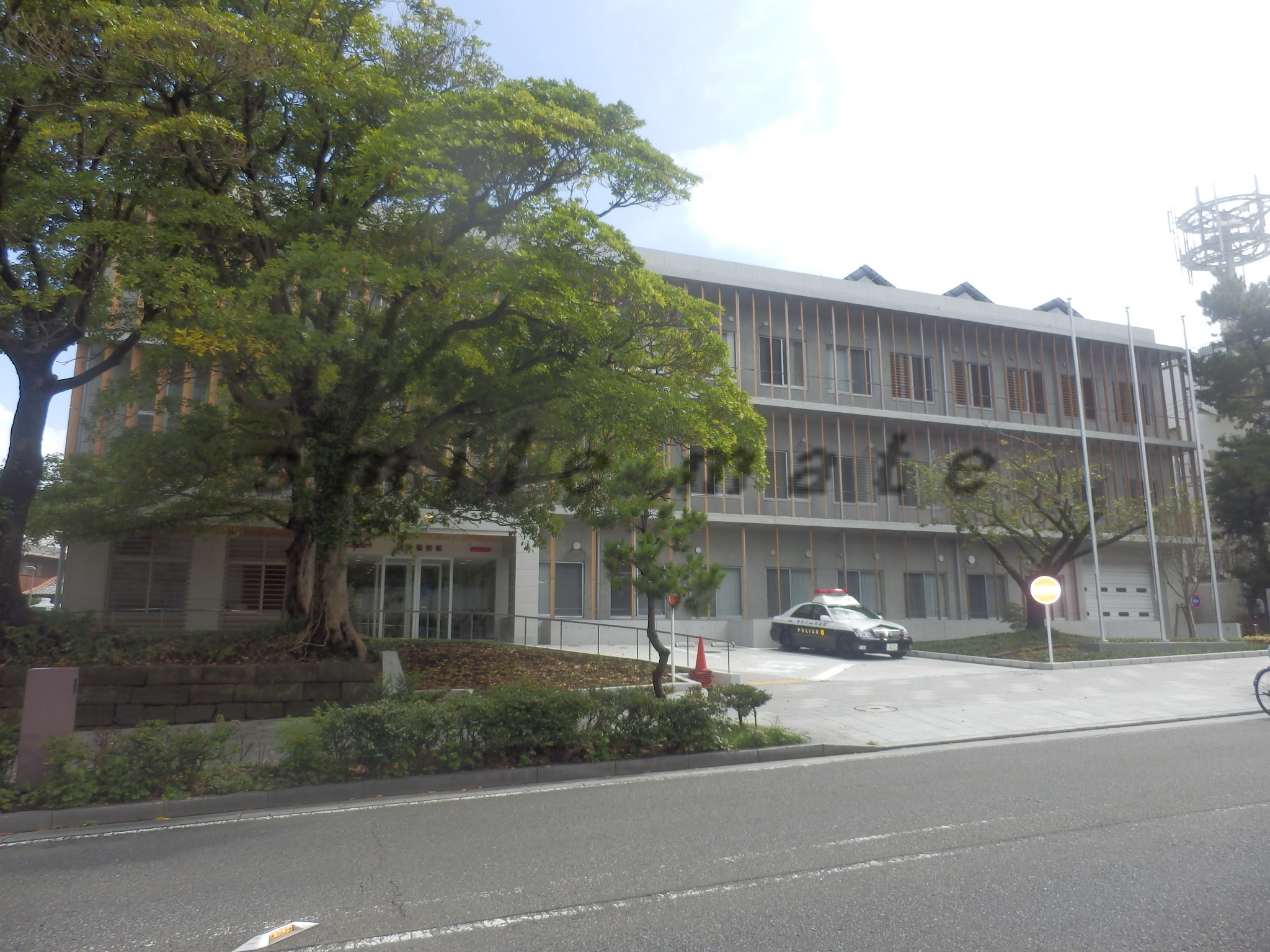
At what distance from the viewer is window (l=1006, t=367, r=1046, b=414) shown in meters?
34.0

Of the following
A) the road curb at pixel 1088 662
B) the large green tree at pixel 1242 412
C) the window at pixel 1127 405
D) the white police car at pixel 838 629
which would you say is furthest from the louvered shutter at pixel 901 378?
the road curb at pixel 1088 662

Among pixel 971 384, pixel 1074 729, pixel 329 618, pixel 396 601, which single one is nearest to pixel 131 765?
pixel 329 618

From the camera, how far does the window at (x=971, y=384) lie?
33.3 m

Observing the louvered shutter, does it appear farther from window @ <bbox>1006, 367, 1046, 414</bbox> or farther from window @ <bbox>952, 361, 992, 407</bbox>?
window @ <bbox>1006, 367, 1046, 414</bbox>

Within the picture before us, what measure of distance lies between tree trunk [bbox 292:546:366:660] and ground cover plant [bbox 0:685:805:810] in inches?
134

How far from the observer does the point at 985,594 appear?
1294 inches

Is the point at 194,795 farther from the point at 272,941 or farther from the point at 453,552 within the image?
the point at 453,552

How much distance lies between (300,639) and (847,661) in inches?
523

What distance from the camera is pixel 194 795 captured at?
7.71 m

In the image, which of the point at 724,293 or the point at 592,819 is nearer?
the point at 592,819

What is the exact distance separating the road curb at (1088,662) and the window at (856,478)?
32.2 ft

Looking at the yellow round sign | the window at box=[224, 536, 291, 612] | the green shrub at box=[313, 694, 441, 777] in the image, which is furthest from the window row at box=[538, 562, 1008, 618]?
the green shrub at box=[313, 694, 441, 777]

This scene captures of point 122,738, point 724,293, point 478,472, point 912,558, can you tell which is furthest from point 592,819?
point 912,558

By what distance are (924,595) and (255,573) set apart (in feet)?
75.6
